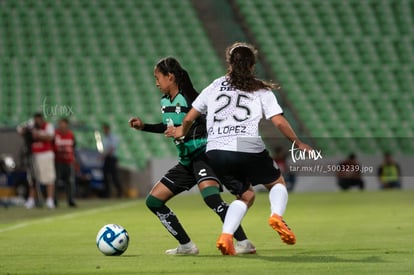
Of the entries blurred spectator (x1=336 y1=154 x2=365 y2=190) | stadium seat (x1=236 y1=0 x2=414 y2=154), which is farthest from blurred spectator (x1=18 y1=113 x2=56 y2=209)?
stadium seat (x1=236 y1=0 x2=414 y2=154)

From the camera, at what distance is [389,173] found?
2748 cm

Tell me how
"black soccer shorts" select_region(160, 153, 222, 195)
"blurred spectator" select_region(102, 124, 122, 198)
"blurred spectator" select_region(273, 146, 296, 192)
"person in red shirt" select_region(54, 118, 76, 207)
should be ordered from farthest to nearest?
"blurred spectator" select_region(273, 146, 296, 192) → "blurred spectator" select_region(102, 124, 122, 198) → "person in red shirt" select_region(54, 118, 76, 207) → "black soccer shorts" select_region(160, 153, 222, 195)

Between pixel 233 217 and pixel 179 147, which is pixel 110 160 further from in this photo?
pixel 233 217

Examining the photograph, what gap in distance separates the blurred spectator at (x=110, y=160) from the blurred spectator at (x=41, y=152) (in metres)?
4.73

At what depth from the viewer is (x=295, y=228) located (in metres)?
13.2

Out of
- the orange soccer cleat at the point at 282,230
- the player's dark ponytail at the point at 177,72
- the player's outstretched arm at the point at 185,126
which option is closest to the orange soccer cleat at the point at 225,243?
the orange soccer cleat at the point at 282,230

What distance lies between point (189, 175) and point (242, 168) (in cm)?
92

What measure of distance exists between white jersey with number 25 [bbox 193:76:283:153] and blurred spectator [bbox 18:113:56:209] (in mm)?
12491

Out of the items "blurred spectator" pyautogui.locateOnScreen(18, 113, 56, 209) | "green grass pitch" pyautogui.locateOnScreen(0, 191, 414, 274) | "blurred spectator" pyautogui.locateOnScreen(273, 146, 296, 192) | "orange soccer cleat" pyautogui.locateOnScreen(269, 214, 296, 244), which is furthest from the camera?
"blurred spectator" pyautogui.locateOnScreen(273, 146, 296, 192)

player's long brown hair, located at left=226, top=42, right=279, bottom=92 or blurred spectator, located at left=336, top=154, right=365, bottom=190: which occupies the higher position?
blurred spectator, located at left=336, top=154, right=365, bottom=190

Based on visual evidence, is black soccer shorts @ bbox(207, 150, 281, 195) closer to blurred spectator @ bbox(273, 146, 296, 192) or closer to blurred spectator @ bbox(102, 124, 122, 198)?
blurred spectator @ bbox(102, 124, 122, 198)

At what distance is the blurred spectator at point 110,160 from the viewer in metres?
26.2

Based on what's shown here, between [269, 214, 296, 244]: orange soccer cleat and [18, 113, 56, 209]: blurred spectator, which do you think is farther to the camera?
[18, 113, 56, 209]: blurred spectator

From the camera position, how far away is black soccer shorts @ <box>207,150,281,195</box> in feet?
28.1
